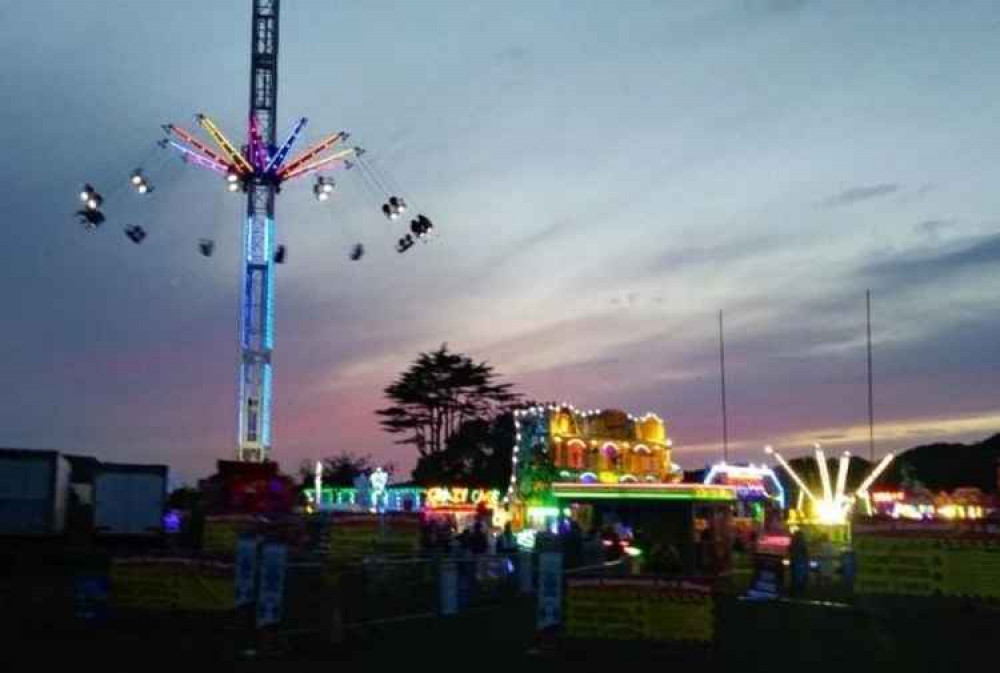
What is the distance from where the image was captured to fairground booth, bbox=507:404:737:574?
94.6 feet

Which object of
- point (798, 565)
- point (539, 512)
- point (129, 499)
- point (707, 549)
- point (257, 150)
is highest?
point (257, 150)

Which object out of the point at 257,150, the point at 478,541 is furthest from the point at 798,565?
the point at 257,150

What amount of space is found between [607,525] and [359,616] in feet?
39.4

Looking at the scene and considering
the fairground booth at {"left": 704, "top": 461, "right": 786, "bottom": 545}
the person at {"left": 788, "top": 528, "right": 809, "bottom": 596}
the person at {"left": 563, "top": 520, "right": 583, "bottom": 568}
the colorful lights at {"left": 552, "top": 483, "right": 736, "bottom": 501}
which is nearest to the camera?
the person at {"left": 563, "top": 520, "right": 583, "bottom": 568}

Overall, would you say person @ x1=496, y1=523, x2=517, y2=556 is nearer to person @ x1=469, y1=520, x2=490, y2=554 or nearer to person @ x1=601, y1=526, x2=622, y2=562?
person @ x1=469, y1=520, x2=490, y2=554

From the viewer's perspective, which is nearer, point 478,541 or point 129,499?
point 478,541

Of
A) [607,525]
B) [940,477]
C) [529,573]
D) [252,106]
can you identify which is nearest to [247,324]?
[252,106]

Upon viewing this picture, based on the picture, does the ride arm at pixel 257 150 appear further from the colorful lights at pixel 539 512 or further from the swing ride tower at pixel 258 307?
the colorful lights at pixel 539 512

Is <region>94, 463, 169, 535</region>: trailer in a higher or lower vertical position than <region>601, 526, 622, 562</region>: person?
higher

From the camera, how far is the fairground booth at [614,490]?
2884cm

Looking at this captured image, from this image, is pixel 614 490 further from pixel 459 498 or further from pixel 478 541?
pixel 459 498

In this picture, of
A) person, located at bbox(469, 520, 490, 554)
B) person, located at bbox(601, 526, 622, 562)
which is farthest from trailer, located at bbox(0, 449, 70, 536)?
person, located at bbox(601, 526, 622, 562)

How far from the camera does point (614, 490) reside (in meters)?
29.5

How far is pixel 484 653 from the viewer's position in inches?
591
